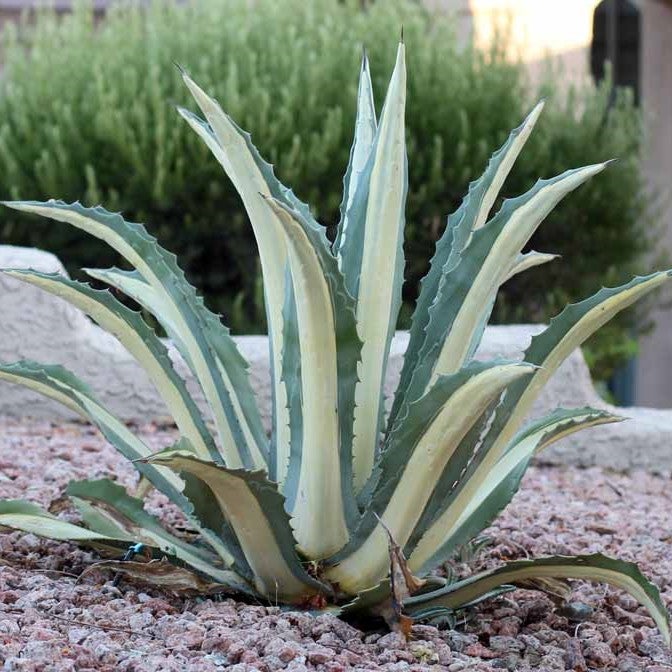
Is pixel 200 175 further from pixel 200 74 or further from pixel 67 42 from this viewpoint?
pixel 67 42

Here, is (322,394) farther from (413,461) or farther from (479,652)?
(479,652)

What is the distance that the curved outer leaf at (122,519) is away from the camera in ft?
6.41

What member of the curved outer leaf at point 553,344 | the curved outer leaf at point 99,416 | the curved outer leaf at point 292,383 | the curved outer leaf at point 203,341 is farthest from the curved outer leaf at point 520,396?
the curved outer leaf at point 99,416

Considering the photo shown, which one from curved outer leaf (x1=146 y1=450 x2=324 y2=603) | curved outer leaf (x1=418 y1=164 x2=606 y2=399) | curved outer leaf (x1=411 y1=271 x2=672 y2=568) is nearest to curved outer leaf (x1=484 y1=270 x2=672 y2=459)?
curved outer leaf (x1=411 y1=271 x2=672 y2=568)

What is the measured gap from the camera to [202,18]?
568 centimetres

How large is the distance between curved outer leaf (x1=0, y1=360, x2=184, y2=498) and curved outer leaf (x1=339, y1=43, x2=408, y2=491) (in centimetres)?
32

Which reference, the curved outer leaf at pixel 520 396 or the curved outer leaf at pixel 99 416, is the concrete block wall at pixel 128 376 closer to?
the curved outer leaf at pixel 99 416

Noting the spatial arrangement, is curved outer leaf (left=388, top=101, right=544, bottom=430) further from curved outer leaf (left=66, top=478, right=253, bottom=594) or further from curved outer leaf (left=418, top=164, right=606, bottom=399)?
curved outer leaf (left=66, top=478, right=253, bottom=594)

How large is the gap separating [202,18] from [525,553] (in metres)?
3.97

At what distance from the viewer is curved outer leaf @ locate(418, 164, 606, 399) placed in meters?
1.81

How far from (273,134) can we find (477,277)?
313 cm

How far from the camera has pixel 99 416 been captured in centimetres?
200

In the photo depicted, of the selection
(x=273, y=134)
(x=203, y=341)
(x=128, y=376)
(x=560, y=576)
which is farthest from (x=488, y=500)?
(x=273, y=134)

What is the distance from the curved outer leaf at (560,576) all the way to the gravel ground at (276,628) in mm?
59
